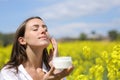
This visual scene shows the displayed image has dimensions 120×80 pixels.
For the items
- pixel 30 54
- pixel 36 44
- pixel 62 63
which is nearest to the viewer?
pixel 62 63

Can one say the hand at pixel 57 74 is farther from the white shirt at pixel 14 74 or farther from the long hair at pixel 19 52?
the long hair at pixel 19 52

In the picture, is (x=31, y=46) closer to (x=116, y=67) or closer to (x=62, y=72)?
(x=62, y=72)

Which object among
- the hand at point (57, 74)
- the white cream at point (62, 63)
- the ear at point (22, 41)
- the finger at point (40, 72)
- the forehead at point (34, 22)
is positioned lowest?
the finger at point (40, 72)

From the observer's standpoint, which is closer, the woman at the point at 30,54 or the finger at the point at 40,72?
the woman at the point at 30,54

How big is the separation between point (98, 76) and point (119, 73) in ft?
1.05

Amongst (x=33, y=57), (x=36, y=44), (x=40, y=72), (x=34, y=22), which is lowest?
(x=40, y=72)

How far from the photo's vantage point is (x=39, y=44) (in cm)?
371

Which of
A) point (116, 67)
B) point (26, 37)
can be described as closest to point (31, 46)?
point (26, 37)

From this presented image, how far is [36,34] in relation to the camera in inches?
148

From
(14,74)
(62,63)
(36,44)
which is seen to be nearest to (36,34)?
(36,44)

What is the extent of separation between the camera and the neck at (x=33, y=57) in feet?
12.7

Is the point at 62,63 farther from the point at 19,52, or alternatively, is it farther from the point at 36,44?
the point at 19,52

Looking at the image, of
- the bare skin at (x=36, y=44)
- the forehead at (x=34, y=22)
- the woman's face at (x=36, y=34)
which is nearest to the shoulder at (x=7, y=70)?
the bare skin at (x=36, y=44)

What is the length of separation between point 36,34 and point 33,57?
9.1 inches
